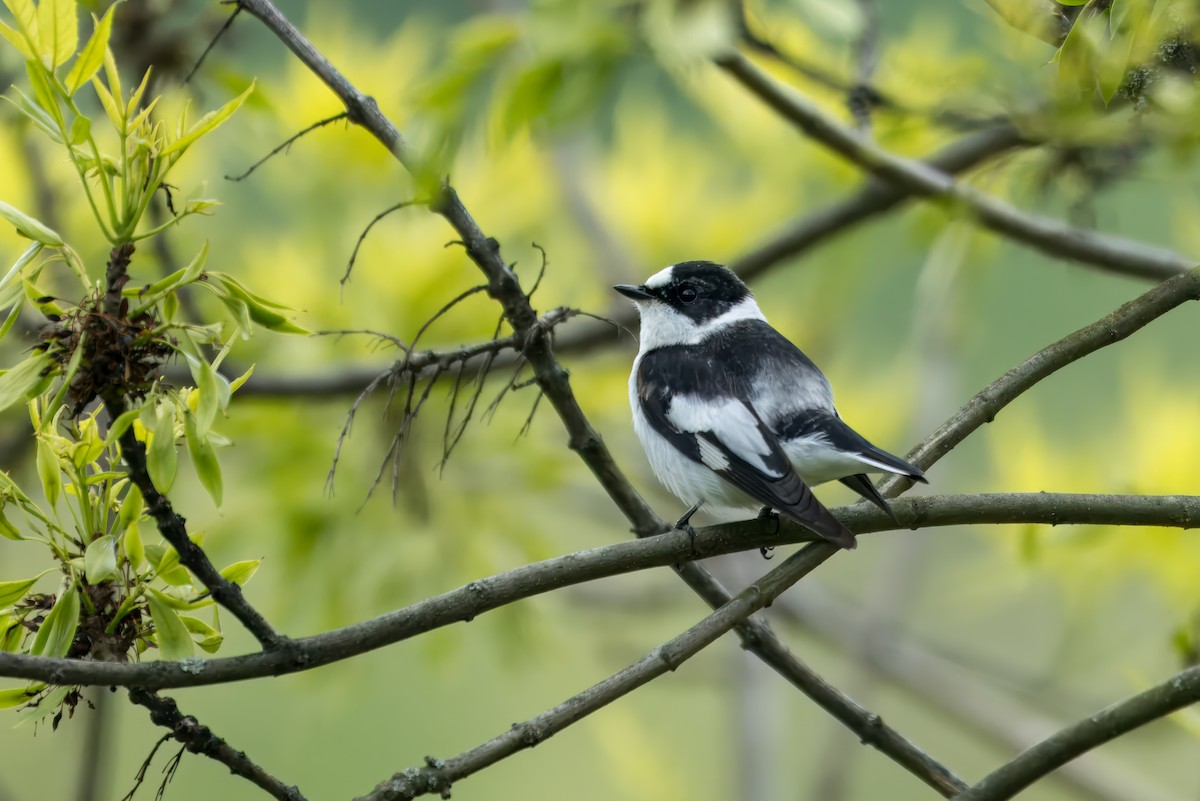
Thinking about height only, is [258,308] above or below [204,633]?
above

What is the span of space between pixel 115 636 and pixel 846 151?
5.66ft

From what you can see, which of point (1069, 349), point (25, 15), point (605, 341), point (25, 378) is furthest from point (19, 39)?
point (605, 341)

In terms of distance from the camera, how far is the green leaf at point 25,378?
1.11 m

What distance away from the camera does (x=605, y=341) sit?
10.1ft

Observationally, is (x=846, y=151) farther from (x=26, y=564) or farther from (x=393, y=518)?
(x=26, y=564)

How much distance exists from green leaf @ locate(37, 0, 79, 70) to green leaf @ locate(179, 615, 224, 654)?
56 centimetres

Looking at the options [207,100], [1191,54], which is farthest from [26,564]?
[1191,54]

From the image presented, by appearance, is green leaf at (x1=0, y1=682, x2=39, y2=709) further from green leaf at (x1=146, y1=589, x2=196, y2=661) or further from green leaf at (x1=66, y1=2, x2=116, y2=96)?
green leaf at (x1=66, y1=2, x2=116, y2=96)

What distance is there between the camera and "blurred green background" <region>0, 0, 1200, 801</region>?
8.35 ft

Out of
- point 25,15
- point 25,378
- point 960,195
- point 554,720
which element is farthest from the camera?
point 960,195

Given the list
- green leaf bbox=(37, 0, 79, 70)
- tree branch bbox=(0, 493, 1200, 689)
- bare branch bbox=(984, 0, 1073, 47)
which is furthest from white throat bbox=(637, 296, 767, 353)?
green leaf bbox=(37, 0, 79, 70)

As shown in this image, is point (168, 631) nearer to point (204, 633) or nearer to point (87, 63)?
point (204, 633)

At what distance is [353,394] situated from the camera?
2.98m

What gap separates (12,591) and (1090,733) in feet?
3.79
